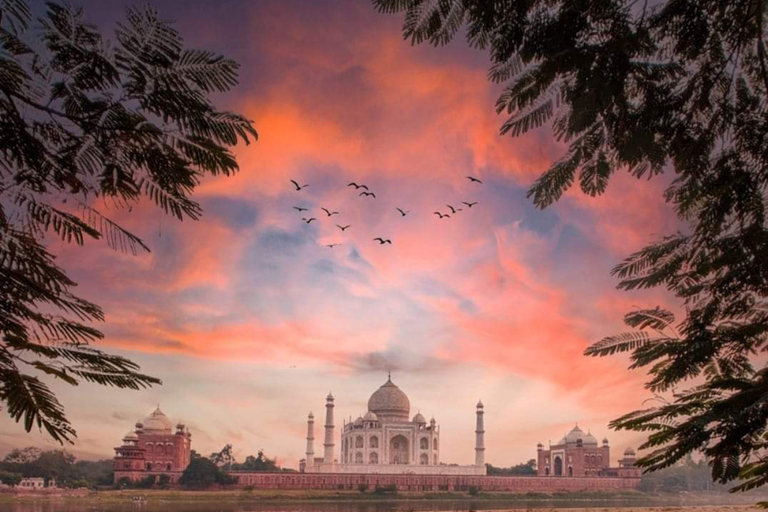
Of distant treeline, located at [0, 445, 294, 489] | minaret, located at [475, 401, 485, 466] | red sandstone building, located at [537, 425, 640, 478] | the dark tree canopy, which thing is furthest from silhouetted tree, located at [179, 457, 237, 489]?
the dark tree canopy

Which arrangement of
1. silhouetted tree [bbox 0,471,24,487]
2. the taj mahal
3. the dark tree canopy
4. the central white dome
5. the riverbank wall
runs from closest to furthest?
the dark tree canopy, silhouetted tree [bbox 0,471,24,487], the riverbank wall, the taj mahal, the central white dome

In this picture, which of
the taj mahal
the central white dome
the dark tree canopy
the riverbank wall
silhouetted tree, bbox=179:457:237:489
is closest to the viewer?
the dark tree canopy

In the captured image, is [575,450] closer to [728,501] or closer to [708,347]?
[728,501]

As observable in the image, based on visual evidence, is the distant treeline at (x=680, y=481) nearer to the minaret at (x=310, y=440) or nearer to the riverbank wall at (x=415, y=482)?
the riverbank wall at (x=415, y=482)

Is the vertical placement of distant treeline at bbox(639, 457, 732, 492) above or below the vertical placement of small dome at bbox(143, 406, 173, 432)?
below

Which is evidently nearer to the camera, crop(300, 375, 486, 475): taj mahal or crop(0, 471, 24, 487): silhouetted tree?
crop(0, 471, 24, 487): silhouetted tree

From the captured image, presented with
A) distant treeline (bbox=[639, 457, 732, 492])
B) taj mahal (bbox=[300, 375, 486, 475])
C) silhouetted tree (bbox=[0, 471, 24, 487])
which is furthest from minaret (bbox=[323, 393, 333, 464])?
distant treeline (bbox=[639, 457, 732, 492])

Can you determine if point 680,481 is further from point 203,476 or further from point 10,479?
point 10,479

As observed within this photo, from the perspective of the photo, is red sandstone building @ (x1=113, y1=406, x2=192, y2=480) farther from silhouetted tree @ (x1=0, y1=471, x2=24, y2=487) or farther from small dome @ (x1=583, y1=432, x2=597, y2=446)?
small dome @ (x1=583, y1=432, x2=597, y2=446)

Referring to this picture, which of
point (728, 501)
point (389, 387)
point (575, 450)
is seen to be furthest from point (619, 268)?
point (728, 501)
